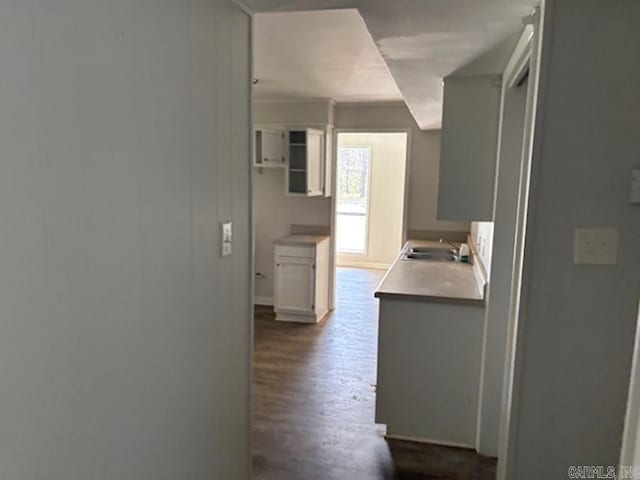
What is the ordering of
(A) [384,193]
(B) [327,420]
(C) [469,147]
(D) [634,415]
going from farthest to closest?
(A) [384,193]
(B) [327,420]
(C) [469,147]
(D) [634,415]

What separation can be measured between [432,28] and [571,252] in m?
1.03

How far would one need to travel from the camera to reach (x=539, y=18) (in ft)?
5.05

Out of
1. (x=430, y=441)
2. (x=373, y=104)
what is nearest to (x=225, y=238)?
(x=430, y=441)

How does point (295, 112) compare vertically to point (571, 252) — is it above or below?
above

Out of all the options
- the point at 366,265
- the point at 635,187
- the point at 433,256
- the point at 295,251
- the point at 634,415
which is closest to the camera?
the point at 634,415

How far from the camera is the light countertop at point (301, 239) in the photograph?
16.1ft

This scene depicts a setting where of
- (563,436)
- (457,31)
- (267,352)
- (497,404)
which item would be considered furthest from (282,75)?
(563,436)

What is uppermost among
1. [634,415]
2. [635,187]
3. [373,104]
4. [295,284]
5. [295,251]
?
[373,104]

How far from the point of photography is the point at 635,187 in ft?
4.86

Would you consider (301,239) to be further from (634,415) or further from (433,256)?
(634,415)

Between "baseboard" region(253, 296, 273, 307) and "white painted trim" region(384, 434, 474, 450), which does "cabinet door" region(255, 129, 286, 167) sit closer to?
"baseboard" region(253, 296, 273, 307)

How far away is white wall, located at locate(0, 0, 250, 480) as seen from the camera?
81 cm

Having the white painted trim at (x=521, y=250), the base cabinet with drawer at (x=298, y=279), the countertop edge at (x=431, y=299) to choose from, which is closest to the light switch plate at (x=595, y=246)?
the white painted trim at (x=521, y=250)

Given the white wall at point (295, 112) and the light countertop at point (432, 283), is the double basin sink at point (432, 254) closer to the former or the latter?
the light countertop at point (432, 283)
